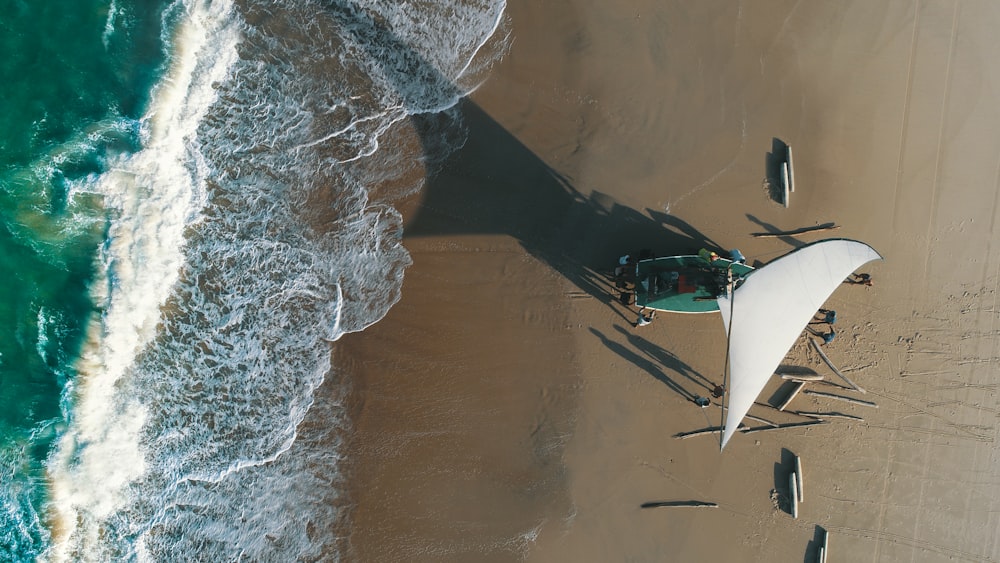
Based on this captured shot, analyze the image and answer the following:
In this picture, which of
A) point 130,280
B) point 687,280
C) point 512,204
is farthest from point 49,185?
point 687,280

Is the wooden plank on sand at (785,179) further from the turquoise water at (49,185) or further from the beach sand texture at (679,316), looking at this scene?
the turquoise water at (49,185)

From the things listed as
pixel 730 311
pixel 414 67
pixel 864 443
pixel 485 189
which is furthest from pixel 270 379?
pixel 864 443

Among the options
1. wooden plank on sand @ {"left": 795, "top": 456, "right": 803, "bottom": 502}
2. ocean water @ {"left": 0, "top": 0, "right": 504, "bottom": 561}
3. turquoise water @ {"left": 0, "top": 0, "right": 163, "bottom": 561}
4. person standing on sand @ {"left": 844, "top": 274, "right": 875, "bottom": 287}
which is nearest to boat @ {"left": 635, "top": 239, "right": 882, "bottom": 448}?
person standing on sand @ {"left": 844, "top": 274, "right": 875, "bottom": 287}

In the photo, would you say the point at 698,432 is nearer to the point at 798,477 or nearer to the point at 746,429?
the point at 746,429

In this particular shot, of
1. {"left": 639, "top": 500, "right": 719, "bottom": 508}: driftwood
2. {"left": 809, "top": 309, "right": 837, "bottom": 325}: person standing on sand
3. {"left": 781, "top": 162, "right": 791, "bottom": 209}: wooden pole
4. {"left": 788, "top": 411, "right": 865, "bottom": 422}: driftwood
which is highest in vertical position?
{"left": 781, "top": 162, "right": 791, "bottom": 209}: wooden pole

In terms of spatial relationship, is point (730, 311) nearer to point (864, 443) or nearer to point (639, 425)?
point (639, 425)

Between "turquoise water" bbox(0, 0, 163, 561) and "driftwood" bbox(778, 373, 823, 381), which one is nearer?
"turquoise water" bbox(0, 0, 163, 561)

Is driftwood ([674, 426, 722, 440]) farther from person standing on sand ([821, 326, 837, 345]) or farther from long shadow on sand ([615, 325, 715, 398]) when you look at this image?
person standing on sand ([821, 326, 837, 345])
